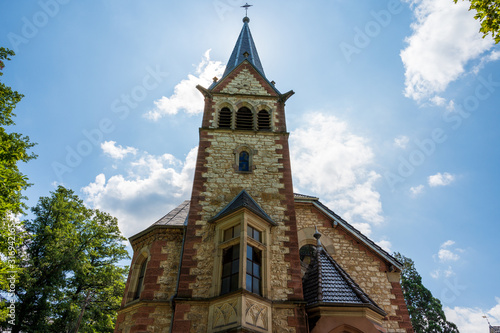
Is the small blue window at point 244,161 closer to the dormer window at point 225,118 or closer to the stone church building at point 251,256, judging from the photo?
the stone church building at point 251,256

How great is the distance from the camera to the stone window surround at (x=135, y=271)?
33.3ft

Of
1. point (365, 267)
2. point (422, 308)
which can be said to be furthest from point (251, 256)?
point (422, 308)

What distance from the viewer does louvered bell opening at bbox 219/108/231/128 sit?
13.5m

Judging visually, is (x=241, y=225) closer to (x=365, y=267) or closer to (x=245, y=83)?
(x=365, y=267)

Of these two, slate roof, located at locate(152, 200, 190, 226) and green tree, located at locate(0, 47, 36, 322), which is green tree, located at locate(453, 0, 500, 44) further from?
green tree, located at locate(0, 47, 36, 322)

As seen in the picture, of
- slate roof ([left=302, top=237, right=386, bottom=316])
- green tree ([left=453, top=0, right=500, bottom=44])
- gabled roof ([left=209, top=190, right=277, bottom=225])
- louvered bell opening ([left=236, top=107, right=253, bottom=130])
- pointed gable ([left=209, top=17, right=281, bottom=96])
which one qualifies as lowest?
slate roof ([left=302, top=237, right=386, bottom=316])

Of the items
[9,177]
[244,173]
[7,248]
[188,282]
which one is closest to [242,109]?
[244,173]

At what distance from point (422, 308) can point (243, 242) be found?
97.0 ft

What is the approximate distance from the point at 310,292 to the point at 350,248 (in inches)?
158

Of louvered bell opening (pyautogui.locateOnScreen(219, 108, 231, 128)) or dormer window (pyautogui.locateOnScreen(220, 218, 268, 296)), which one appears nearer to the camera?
dormer window (pyautogui.locateOnScreen(220, 218, 268, 296))

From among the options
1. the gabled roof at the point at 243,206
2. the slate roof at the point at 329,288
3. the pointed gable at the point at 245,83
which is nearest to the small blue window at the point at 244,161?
the gabled roof at the point at 243,206

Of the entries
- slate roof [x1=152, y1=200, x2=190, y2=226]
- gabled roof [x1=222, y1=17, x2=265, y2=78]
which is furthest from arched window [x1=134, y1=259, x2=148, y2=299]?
gabled roof [x1=222, y1=17, x2=265, y2=78]

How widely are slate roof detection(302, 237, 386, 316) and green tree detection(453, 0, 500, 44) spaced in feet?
23.4

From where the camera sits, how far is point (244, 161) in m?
12.3
